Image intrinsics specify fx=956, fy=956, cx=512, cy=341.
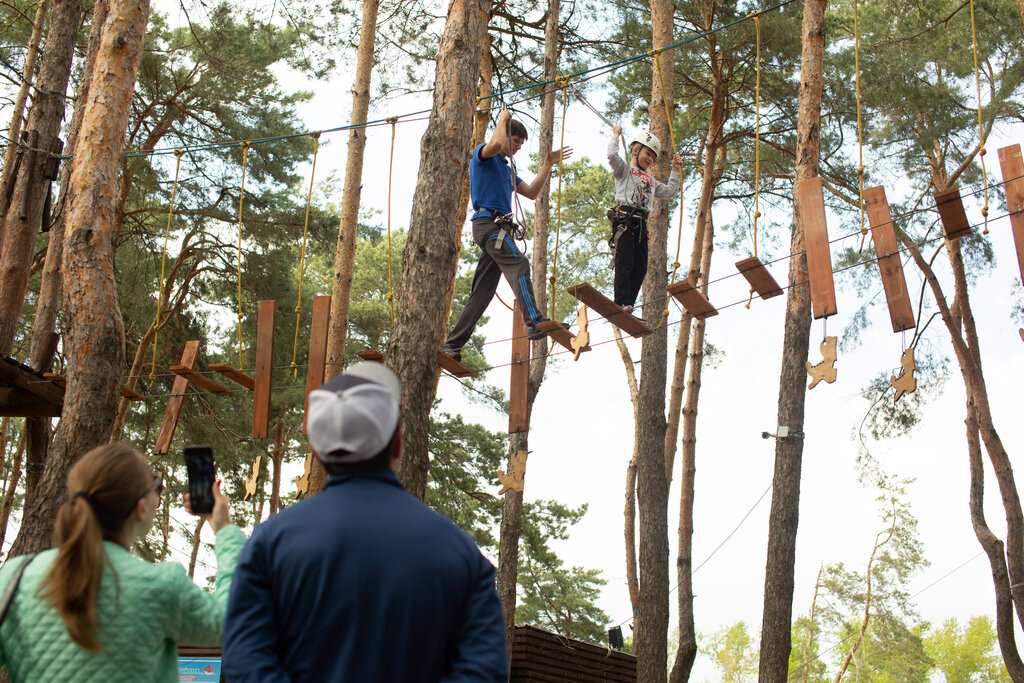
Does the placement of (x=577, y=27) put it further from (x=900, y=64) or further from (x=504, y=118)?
(x=504, y=118)

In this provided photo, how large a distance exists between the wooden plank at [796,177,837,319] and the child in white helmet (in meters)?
1.01

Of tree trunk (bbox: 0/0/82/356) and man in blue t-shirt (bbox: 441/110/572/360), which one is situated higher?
tree trunk (bbox: 0/0/82/356)

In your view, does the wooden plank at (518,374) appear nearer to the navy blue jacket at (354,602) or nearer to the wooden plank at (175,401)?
the wooden plank at (175,401)

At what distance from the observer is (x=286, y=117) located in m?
13.5

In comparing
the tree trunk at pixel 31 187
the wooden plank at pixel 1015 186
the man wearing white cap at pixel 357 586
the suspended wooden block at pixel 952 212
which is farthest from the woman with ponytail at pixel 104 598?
Result: the tree trunk at pixel 31 187

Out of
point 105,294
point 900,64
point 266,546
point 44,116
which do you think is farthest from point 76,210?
point 900,64

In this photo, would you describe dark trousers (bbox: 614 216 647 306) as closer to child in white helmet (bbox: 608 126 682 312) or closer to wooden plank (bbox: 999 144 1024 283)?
child in white helmet (bbox: 608 126 682 312)

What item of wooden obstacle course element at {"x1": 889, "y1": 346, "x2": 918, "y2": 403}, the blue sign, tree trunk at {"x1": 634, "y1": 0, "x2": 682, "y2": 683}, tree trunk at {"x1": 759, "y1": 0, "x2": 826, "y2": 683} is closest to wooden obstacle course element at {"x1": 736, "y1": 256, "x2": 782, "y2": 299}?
wooden obstacle course element at {"x1": 889, "y1": 346, "x2": 918, "y2": 403}

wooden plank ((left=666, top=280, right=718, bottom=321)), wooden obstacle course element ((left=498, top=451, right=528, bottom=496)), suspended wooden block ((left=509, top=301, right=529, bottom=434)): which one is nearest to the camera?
wooden plank ((left=666, top=280, right=718, bottom=321))

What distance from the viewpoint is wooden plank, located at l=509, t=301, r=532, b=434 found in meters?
6.38

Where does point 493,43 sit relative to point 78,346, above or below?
above

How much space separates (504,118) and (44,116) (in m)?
4.75

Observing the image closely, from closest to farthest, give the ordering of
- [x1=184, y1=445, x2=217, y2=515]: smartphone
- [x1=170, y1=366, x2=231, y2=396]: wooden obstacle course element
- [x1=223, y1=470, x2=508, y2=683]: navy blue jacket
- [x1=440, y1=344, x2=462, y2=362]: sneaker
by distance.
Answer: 1. [x1=223, y1=470, x2=508, y2=683]: navy blue jacket
2. [x1=184, y1=445, x2=217, y2=515]: smartphone
3. [x1=440, y1=344, x2=462, y2=362]: sneaker
4. [x1=170, y1=366, x2=231, y2=396]: wooden obstacle course element

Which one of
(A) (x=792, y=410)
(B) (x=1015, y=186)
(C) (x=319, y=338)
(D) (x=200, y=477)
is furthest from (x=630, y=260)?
(D) (x=200, y=477)
